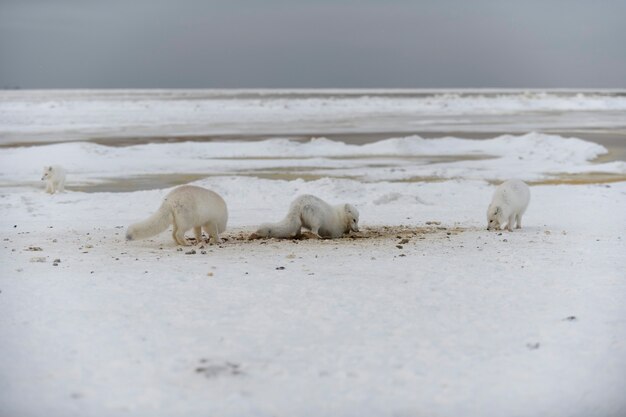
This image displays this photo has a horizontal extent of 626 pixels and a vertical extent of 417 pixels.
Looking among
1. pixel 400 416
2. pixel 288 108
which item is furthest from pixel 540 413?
pixel 288 108

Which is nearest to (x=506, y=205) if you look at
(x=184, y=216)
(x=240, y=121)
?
(x=184, y=216)

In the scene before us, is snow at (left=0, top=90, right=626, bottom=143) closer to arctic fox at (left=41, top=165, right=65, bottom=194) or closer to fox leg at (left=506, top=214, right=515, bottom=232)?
arctic fox at (left=41, top=165, right=65, bottom=194)

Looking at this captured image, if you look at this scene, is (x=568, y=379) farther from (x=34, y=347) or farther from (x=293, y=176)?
(x=293, y=176)

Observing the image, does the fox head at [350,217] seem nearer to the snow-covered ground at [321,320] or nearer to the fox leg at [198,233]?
the snow-covered ground at [321,320]

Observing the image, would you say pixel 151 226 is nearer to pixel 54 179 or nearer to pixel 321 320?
pixel 321 320

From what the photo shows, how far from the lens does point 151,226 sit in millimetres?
10750

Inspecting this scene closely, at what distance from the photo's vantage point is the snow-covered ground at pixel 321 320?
5.59m

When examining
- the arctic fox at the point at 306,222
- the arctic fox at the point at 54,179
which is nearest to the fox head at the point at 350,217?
the arctic fox at the point at 306,222

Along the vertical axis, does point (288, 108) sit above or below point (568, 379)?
above

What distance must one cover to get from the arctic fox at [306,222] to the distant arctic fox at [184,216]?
30.2 inches

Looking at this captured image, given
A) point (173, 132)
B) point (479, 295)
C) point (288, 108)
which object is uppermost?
point (288, 108)

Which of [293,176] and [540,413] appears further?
[293,176]

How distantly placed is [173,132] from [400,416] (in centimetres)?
3919

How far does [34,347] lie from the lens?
21.3 feet
